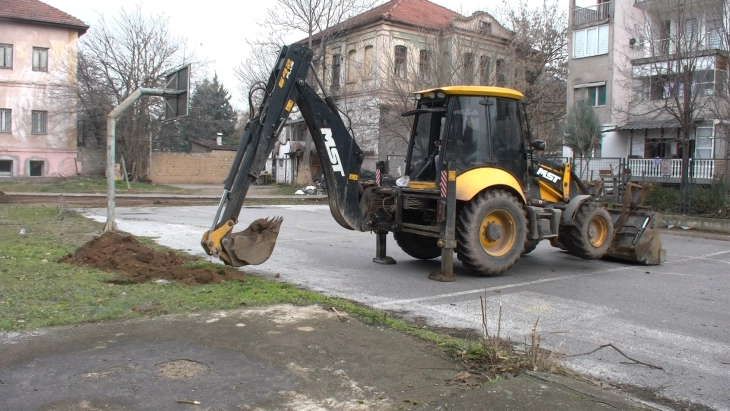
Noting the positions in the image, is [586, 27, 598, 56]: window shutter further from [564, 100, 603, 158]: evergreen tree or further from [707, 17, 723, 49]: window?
[707, 17, 723, 49]: window

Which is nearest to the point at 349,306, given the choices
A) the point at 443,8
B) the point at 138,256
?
the point at 138,256

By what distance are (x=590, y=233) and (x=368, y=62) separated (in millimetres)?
28000

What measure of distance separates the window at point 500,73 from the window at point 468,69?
1.36 meters

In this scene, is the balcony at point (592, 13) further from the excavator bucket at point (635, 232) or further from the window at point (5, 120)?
the window at point (5, 120)

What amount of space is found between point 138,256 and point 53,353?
4436mm

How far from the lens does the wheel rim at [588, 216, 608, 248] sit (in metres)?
11.2

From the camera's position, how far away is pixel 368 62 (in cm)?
3734

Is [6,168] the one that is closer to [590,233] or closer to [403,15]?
[403,15]

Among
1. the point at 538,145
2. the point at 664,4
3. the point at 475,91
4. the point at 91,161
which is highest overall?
the point at 664,4

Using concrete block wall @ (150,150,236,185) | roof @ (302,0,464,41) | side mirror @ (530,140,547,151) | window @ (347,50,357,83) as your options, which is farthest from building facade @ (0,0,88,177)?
side mirror @ (530,140,547,151)

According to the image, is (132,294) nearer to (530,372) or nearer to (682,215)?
(530,372)

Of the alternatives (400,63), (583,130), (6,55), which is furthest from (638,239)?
(6,55)

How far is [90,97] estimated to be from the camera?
128ft

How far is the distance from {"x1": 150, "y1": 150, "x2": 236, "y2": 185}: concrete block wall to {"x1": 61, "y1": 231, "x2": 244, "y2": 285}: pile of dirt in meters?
36.0
